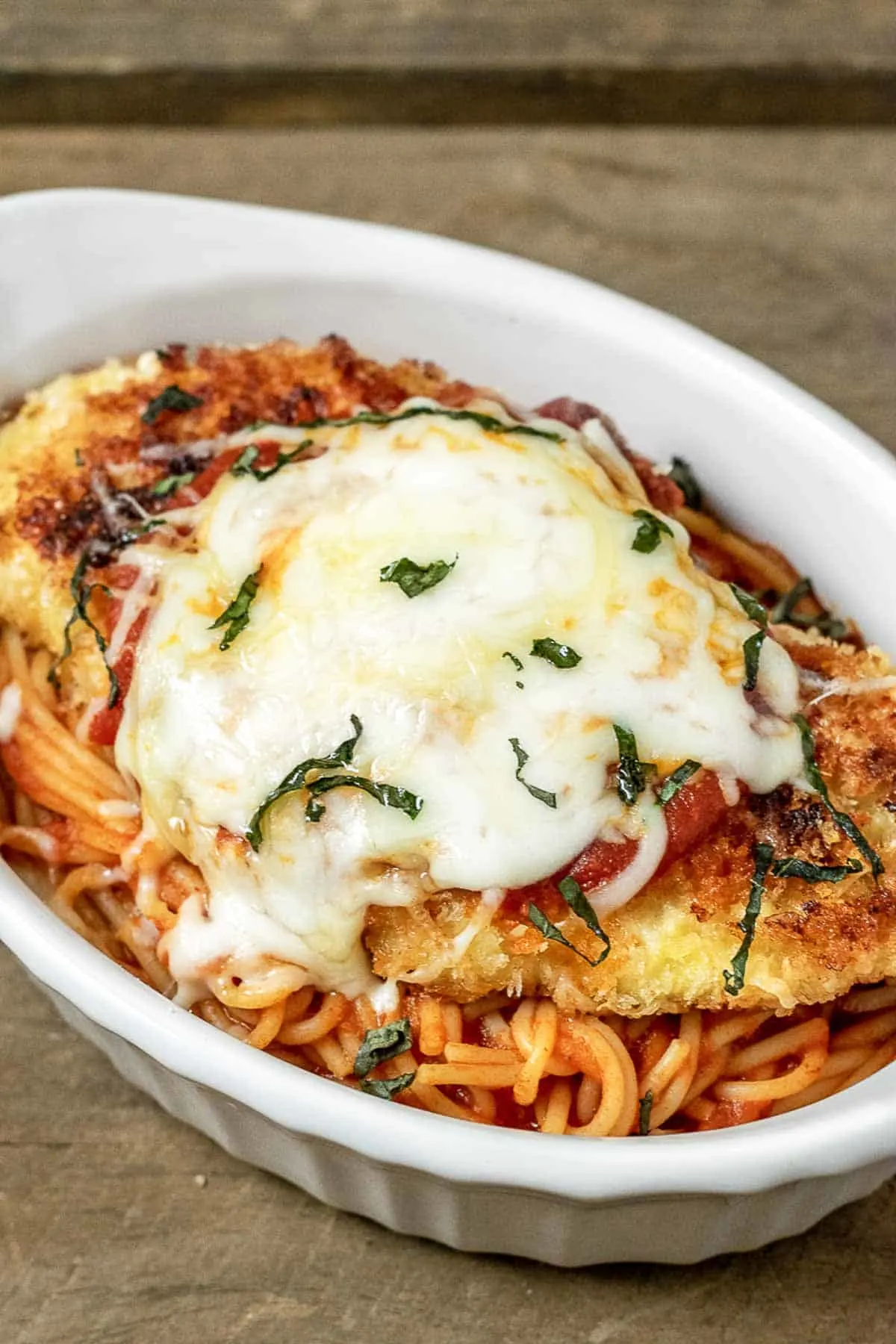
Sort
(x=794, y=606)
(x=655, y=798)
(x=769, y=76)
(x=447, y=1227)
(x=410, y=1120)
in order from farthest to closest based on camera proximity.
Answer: (x=769, y=76)
(x=794, y=606)
(x=447, y=1227)
(x=655, y=798)
(x=410, y=1120)

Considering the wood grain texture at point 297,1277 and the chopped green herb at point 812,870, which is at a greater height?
the chopped green herb at point 812,870

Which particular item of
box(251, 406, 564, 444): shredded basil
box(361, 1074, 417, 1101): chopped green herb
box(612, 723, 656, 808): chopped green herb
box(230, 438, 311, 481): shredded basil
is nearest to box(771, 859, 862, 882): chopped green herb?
box(612, 723, 656, 808): chopped green herb

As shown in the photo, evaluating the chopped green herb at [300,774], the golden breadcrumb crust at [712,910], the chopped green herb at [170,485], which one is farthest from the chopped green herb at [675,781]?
the chopped green herb at [170,485]

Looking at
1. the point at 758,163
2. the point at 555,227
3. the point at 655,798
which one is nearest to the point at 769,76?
the point at 758,163

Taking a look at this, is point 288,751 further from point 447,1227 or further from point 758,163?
point 758,163

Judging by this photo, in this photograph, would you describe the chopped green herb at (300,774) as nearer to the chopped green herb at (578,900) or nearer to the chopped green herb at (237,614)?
the chopped green herb at (237,614)

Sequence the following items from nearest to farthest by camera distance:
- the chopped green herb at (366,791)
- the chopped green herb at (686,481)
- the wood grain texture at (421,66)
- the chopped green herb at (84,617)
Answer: the chopped green herb at (366,791)
the chopped green herb at (84,617)
the chopped green herb at (686,481)
the wood grain texture at (421,66)

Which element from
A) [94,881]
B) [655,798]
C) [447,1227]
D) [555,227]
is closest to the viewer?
[655,798]
